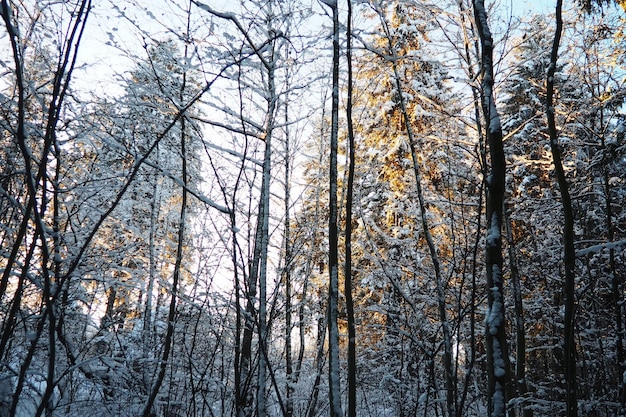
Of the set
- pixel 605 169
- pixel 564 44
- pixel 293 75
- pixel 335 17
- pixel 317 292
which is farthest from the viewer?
pixel 317 292

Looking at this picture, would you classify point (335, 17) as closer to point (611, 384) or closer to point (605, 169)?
point (605, 169)

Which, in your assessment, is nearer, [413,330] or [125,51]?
[125,51]

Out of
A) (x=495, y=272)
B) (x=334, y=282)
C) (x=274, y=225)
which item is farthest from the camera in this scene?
(x=274, y=225)

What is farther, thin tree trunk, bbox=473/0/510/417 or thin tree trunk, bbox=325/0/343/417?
thin tree trunk, bbox=325/0/343/417

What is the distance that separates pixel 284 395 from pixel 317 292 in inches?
156

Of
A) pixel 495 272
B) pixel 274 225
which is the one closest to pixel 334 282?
pixel 495 272

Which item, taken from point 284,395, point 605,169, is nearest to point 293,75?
Result: point 605,169

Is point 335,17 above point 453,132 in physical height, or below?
below

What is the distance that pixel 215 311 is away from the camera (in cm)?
465

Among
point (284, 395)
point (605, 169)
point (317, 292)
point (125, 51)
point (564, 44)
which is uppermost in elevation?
point (564, 44)

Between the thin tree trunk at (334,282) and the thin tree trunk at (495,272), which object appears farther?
the thin tree trunk at (334,282)

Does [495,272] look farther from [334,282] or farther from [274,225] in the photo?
[274,225]

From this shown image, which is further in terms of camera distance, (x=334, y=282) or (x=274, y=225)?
(x=274, y=225)

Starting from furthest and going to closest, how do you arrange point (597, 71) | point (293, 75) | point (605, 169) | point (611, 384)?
point (611, 384) < point (597, 71) < point (605, 169) < point (293, 75)
